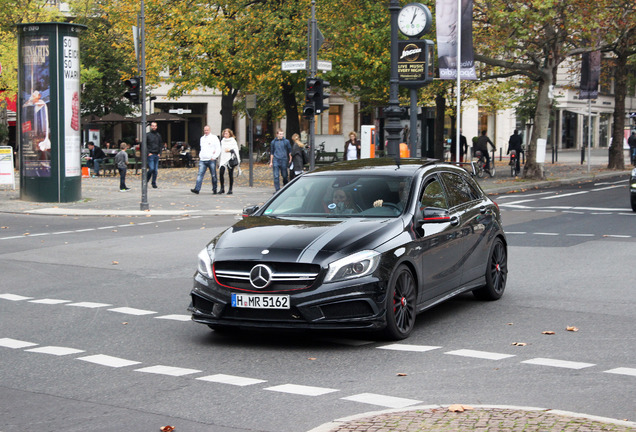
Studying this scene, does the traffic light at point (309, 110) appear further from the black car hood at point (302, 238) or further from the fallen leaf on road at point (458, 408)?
the fallen leaf on road at point (458, 408)

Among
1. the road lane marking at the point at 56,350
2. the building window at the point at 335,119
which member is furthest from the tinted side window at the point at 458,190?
the building window at the point at 335,119

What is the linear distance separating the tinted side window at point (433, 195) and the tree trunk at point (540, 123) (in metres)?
25.6

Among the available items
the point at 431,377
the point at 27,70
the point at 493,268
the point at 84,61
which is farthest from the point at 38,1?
the point at 431,377

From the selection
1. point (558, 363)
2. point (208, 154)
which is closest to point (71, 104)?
point (208, 154)

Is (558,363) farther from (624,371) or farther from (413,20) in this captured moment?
(413,20)

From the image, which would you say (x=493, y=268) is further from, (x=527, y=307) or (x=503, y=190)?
(x=503, y=190)

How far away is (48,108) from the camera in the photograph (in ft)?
82.4

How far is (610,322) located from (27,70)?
19.6m

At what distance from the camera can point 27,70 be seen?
25.2 meters

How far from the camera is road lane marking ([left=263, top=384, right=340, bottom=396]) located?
6.51m

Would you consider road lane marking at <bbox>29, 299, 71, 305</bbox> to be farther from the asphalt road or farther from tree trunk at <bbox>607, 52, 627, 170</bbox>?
tree trunk at <bbox>607, 52, 627, 170</bbox>

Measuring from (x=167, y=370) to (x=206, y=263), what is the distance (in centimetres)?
126

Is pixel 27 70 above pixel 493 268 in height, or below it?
above

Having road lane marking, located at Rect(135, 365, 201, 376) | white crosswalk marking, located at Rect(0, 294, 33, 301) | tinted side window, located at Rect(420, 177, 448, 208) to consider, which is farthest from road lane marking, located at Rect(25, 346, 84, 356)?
tinted side window, located at Rect(420, 177, 448, 208)
